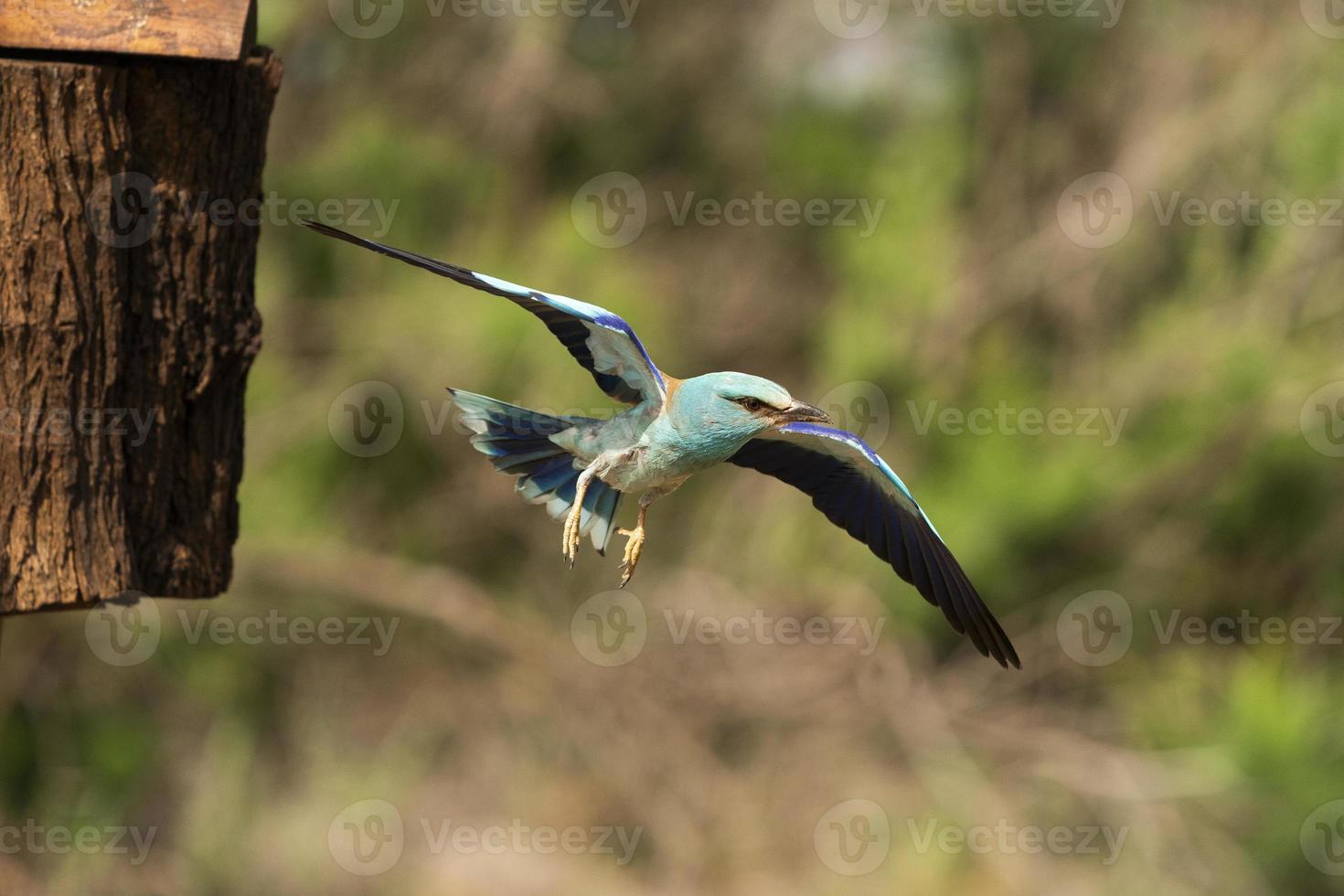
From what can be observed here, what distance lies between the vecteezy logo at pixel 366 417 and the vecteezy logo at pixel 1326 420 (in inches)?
215

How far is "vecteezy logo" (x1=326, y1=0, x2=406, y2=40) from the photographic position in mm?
8969

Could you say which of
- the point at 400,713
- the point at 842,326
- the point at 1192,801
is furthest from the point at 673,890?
the point at 842,326

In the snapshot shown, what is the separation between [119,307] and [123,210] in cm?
23

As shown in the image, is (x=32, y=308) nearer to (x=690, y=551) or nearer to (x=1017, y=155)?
(x=690, y=551)

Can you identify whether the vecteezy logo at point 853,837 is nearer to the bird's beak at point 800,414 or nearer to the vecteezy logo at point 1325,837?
the vecteezy logo at point 1325,837

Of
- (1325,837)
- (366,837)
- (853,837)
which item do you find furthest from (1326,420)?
(366,837)

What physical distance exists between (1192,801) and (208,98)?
7249 mm
